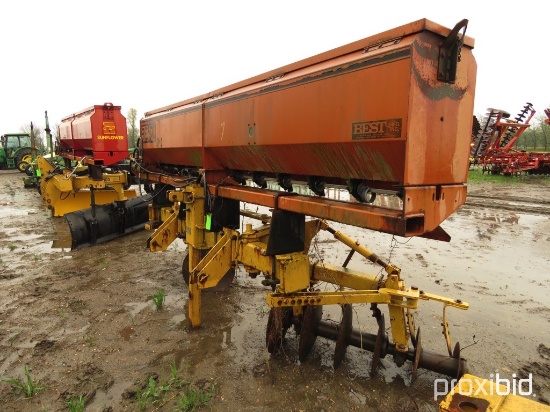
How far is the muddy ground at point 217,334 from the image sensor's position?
3203mm

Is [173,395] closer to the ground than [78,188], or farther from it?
closer to the ground

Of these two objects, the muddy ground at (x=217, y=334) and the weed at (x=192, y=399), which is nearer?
the weed at (x=192, y=399)

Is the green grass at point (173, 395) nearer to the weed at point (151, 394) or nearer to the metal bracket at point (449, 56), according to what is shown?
the weed at point (151, 394)

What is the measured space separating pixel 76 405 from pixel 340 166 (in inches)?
112

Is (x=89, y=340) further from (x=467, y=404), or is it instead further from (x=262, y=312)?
(x=467, y=404)

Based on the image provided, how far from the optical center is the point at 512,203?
12.8 metres

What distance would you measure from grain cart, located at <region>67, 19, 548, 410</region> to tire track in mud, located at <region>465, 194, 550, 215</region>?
10.3 metres

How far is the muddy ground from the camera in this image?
10.5ft

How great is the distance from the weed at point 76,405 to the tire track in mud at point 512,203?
12568 millimetres

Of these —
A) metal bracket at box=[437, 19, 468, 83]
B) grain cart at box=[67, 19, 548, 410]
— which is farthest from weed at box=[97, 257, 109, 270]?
metal bracket at box=[437, 19, 468, 83]

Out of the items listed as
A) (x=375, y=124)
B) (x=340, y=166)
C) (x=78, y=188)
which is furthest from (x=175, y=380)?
(x=78, y=188)

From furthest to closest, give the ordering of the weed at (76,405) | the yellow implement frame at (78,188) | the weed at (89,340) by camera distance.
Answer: the yellow implement frame at (78,188) < the weed at (89,340) < the weed at (76,405)

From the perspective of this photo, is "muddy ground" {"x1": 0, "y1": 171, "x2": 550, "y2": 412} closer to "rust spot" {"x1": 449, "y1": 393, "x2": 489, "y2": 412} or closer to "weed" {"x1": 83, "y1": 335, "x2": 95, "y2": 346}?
"weed" {"x1": 83, "y1": 335, "x2": 95, "y2": 346}

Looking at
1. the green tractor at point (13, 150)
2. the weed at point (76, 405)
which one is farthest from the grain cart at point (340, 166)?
the green tractor at point (13, 150)
